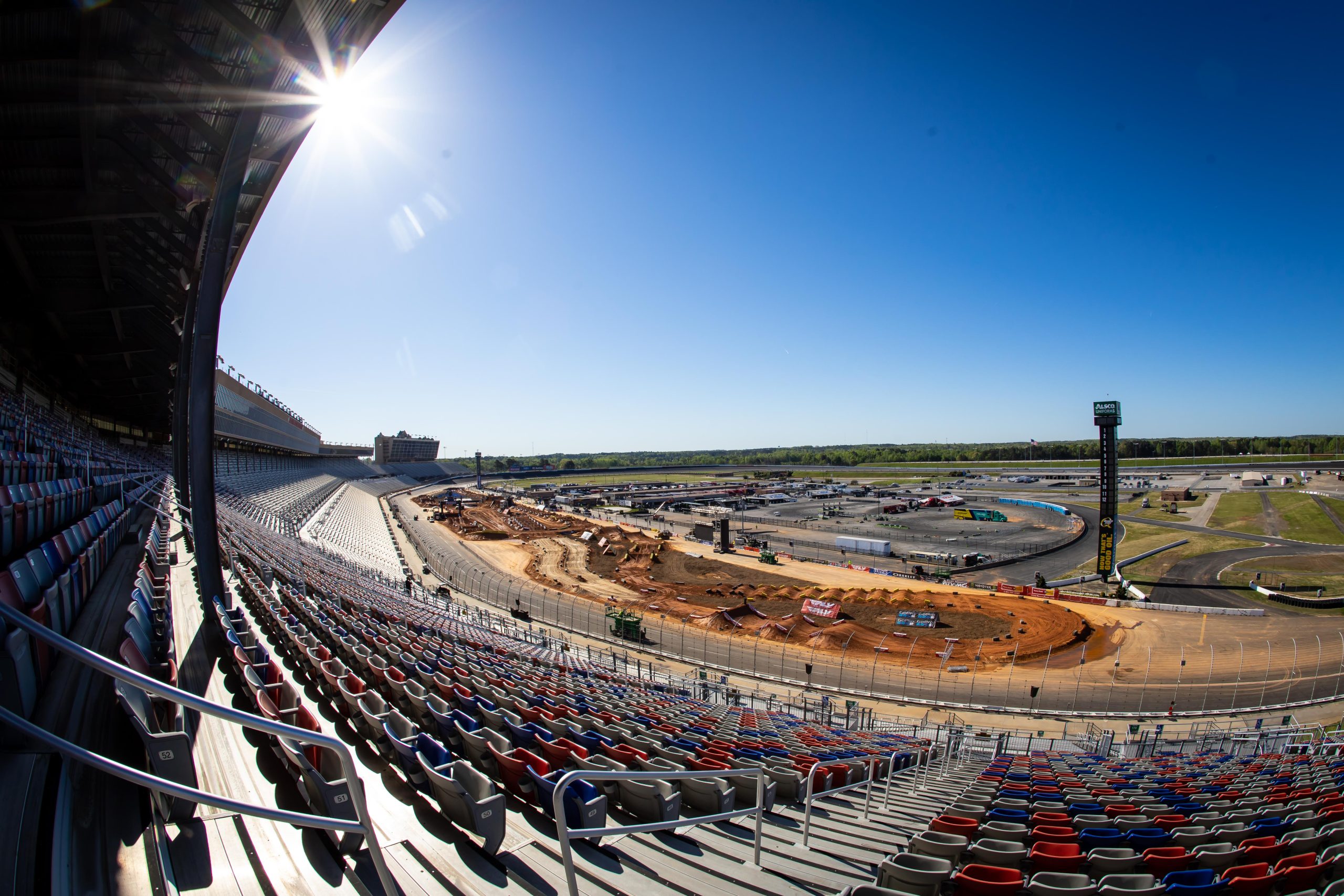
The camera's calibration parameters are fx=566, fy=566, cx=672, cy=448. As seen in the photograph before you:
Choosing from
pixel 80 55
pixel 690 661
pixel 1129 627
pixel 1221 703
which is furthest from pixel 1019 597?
pixel 80 55

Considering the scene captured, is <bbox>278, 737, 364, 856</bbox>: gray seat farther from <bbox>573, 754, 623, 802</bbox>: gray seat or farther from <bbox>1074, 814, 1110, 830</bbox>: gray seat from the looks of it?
<bbox>1074, 814, 1110, 830</bbox>: gray seat

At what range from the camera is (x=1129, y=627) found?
32.1m

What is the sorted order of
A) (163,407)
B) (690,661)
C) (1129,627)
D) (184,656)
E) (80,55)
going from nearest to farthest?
(184,656)
(80,55)
(690,661)
(1129,627)
(163,407)

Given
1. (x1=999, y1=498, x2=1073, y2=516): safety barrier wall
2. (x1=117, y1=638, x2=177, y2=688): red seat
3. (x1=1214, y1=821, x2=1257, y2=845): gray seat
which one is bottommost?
(x1=999, y1=498, x2=1073, y2=516): safety barrier wall

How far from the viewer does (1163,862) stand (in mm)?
5984

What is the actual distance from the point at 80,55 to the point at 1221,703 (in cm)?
3837

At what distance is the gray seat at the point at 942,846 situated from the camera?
19.1 ft

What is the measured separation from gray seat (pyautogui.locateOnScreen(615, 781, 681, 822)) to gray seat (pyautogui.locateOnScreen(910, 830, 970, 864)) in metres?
2.54

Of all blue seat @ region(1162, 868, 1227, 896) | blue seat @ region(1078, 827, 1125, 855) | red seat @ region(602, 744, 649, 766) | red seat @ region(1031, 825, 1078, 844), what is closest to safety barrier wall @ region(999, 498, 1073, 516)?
blue seat @ region(1078, 827, 1125, 855)

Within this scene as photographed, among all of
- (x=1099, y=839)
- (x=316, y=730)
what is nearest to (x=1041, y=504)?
(x=1099, y=839)

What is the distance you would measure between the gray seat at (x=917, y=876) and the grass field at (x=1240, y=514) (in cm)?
7766

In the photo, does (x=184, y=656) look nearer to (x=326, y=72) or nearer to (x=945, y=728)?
(x=326, y=72)

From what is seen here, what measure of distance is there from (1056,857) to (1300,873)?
7.29ft

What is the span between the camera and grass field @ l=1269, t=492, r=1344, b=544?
54406mm
